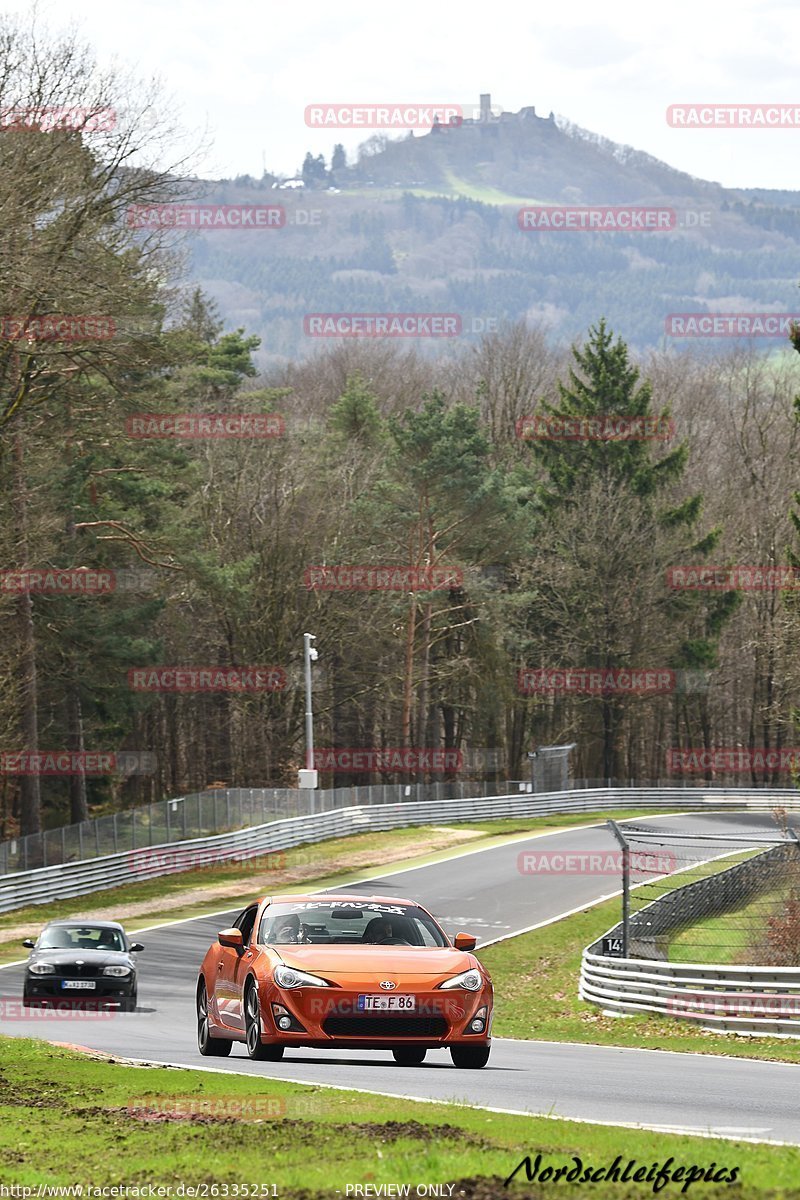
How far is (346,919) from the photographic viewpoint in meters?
13.9

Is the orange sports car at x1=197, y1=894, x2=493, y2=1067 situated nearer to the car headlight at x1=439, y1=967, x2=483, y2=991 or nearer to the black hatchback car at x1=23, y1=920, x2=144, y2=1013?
the car headlight at x1=439, y1=967, x2=483, y2=991

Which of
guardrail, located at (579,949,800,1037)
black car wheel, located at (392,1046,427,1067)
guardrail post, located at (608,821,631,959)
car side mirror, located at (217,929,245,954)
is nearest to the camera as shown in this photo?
car side mirror, located at (217,929,245,954)

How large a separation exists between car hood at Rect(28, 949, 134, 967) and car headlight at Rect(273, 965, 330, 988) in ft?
38.0

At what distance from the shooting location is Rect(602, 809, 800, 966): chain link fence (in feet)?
81.1

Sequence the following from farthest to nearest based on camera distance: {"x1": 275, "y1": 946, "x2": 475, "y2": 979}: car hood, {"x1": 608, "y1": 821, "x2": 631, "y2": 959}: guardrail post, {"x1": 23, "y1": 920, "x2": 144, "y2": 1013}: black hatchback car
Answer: {"x1": 608, "y1": 821, "x2": 631, "y2": 959}: guardrail post, {"x1": 23, "y1": 920, "x2": 144, "y2": 1013}: black hatchback car, {"x1": 275, "y1": 946, "x2": 475, "y2": 979}: car hood

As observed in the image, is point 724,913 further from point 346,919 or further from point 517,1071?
point 346,919

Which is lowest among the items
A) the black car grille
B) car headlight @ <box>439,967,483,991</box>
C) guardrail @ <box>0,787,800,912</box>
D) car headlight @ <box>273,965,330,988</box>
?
guardrail @ <box>0,787,800,912</box>

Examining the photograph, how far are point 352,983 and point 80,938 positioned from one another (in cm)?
1281

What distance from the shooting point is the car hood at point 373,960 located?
12.6 meters

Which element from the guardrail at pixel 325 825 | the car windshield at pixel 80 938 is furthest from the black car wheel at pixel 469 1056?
the guardrail at pixel 325 825

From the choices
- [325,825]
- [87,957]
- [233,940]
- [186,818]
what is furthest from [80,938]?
[325,825]

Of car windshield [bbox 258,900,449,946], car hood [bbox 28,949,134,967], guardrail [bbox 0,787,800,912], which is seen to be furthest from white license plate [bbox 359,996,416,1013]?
guardrail [bbox 0,787,800,912]

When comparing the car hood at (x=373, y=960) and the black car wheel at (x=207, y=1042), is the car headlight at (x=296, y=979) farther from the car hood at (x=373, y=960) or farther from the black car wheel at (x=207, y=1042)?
the black car wheel at (x=207, y=1042)

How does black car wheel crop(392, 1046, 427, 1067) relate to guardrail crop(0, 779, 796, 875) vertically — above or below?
above
